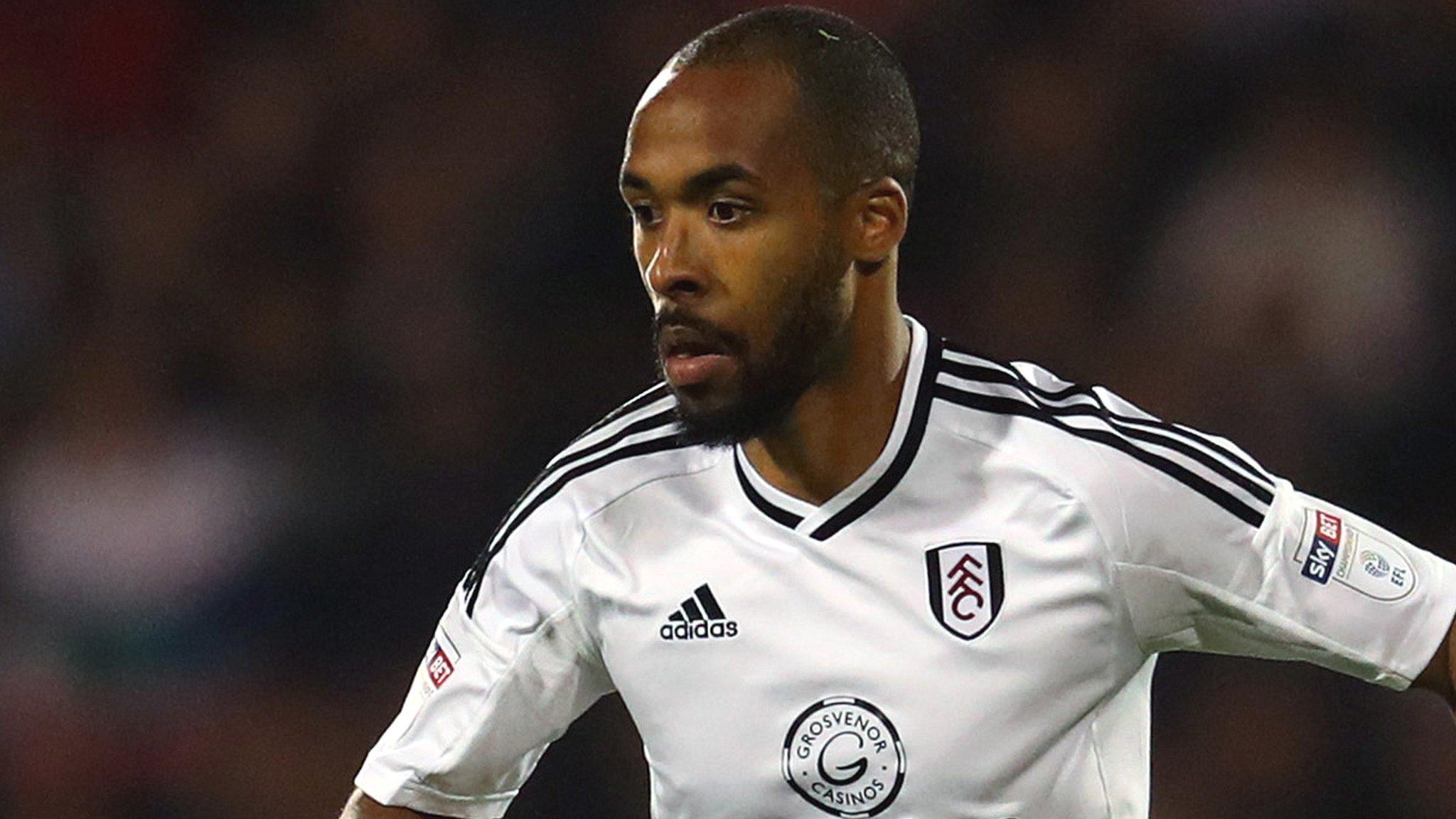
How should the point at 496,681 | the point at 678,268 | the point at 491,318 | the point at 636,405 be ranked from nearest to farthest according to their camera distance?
the point at 678,268
the point at 496,681
the point at 636,405
the point at 491,318

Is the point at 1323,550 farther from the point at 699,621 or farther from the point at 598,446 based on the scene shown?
the point at 598,446

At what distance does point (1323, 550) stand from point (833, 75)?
0.77m

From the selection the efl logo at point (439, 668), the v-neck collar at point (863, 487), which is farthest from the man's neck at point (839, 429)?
the efl logo at point (439, 668)

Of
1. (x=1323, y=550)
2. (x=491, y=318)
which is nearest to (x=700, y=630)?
(x=1323, y=550)

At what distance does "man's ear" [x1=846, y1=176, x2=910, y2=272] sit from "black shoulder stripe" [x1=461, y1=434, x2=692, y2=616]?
0.32 meters

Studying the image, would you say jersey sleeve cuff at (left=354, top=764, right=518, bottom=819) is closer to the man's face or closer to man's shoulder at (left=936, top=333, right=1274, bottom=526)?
the man's face

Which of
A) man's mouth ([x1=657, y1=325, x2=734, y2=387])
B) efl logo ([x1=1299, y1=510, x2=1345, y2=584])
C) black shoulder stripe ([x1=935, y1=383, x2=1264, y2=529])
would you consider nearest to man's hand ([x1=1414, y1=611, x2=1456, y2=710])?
efl logo ([x1=1299, y1=510, x2=1345, y2=584])

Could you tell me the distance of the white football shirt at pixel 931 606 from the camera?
7.64 ft

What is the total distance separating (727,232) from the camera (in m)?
2.28

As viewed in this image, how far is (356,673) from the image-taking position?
4.83 meters

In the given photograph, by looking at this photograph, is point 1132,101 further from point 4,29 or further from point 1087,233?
point 4,29

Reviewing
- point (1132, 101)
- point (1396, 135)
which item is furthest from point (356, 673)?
point (1396, 135)

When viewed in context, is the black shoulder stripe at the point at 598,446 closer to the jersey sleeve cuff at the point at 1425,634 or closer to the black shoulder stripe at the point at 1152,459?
the black shoulder stripe at the point at 1152,459

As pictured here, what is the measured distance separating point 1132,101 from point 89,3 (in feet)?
9.27
